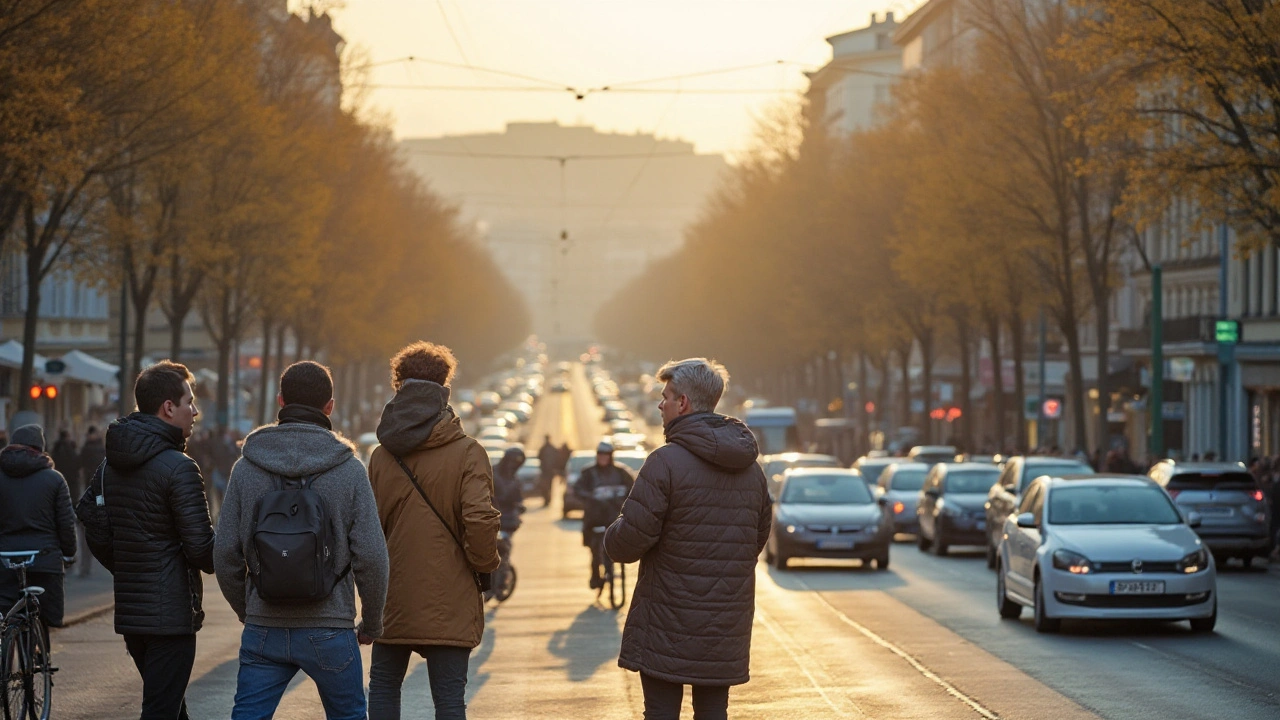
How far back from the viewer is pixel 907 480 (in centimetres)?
4178

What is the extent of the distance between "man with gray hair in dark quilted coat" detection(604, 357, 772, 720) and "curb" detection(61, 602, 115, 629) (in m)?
13.2

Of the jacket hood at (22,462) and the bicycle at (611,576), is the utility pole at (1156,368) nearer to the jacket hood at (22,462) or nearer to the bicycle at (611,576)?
the bicycle at (611,576)

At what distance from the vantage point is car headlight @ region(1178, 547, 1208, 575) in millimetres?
18438

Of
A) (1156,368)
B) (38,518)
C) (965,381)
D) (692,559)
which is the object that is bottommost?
(38,518)

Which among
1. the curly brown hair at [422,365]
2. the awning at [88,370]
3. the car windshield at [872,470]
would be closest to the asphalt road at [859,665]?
the curly brown hair at [422,365]

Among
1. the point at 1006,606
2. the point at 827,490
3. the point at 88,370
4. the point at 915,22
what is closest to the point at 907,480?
the point at 827,490

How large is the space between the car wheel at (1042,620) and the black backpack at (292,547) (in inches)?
489

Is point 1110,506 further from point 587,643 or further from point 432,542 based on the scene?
point 432,542

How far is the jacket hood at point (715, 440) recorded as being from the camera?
8.01 meters

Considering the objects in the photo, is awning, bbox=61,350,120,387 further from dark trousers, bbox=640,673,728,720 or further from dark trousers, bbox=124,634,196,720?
dark trousers, bbox=640,673,728,720

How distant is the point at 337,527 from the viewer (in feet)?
25.0

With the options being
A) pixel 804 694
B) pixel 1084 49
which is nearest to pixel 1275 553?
pixel 1084 49

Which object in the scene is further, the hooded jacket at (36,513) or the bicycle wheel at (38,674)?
the hooded jacket at (36,513)

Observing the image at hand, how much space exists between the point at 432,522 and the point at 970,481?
27.5 m
